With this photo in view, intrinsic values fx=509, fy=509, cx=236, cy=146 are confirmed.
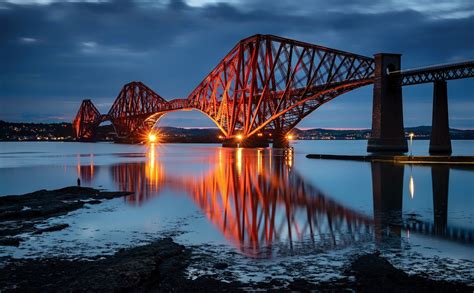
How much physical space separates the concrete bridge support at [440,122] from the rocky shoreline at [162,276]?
4247 cm

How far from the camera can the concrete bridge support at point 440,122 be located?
4934 cm

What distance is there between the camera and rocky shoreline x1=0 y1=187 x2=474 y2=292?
27.7 ft

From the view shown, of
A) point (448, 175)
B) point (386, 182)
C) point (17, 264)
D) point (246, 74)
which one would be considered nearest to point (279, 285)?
point (17, 264)

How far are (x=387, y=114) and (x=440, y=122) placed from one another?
5.67 metres

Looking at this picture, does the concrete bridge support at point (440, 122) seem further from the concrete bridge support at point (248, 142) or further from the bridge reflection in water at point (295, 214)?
the concrete bridge support at point (248, 142)

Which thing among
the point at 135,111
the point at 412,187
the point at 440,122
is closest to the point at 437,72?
the point at 440,122

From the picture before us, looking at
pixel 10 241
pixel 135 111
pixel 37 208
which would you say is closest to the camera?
pixel 10 241

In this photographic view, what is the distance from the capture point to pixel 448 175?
32531mm

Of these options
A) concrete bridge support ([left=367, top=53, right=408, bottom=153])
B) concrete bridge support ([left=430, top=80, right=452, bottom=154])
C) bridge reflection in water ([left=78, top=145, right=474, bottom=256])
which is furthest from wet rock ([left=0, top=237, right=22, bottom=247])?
concrete bridge support ([left=367, top=53, right=408, bottom=153])

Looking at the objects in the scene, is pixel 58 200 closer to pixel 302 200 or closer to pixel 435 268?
pixel 302 200

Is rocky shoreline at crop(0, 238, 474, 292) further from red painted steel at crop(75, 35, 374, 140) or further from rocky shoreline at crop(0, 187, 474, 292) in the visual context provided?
red painted steel at crop(75, 35, 374, 140)

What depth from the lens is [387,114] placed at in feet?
175

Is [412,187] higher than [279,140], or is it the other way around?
[279,140]

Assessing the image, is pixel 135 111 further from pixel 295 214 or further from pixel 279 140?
pixel 295 214
